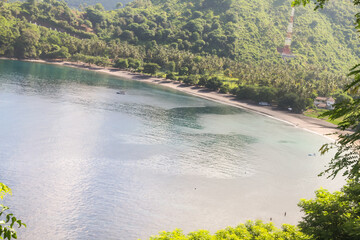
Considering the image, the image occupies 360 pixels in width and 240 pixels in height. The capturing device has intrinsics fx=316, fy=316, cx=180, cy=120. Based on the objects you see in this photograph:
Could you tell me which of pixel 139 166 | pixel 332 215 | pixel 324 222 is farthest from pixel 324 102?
pixel 332 215

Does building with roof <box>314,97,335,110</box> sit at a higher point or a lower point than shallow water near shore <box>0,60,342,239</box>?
higher

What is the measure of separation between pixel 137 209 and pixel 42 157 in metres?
31.8

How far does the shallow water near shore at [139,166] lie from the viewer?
54.7m

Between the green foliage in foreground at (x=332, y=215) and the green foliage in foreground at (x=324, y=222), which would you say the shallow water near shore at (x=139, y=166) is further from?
the green foliage in foreground at (x=332, y=215)

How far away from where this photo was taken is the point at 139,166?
3054 inches

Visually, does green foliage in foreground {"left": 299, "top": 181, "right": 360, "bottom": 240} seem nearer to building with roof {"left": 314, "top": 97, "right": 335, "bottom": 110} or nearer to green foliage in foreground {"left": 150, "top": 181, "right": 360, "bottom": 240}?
green foliage in foreground {"left": 150, "top": 181, "right": 360, "bottom": 240}

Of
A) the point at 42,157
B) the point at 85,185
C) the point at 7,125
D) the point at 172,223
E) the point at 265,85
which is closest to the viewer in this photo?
the point at 172,223

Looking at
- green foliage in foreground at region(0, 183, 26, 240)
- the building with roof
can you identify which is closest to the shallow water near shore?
green foliage in foreground at region(0, 183, 26, 240)

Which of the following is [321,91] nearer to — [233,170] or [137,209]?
[233,170]

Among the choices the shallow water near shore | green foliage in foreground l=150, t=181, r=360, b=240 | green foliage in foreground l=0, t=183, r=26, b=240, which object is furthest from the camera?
the shallow water near shore

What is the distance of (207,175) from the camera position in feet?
248

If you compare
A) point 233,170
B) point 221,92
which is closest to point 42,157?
point 233,170

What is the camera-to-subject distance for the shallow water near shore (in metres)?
54.7

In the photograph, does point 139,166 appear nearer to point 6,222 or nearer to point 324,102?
point 6,222
